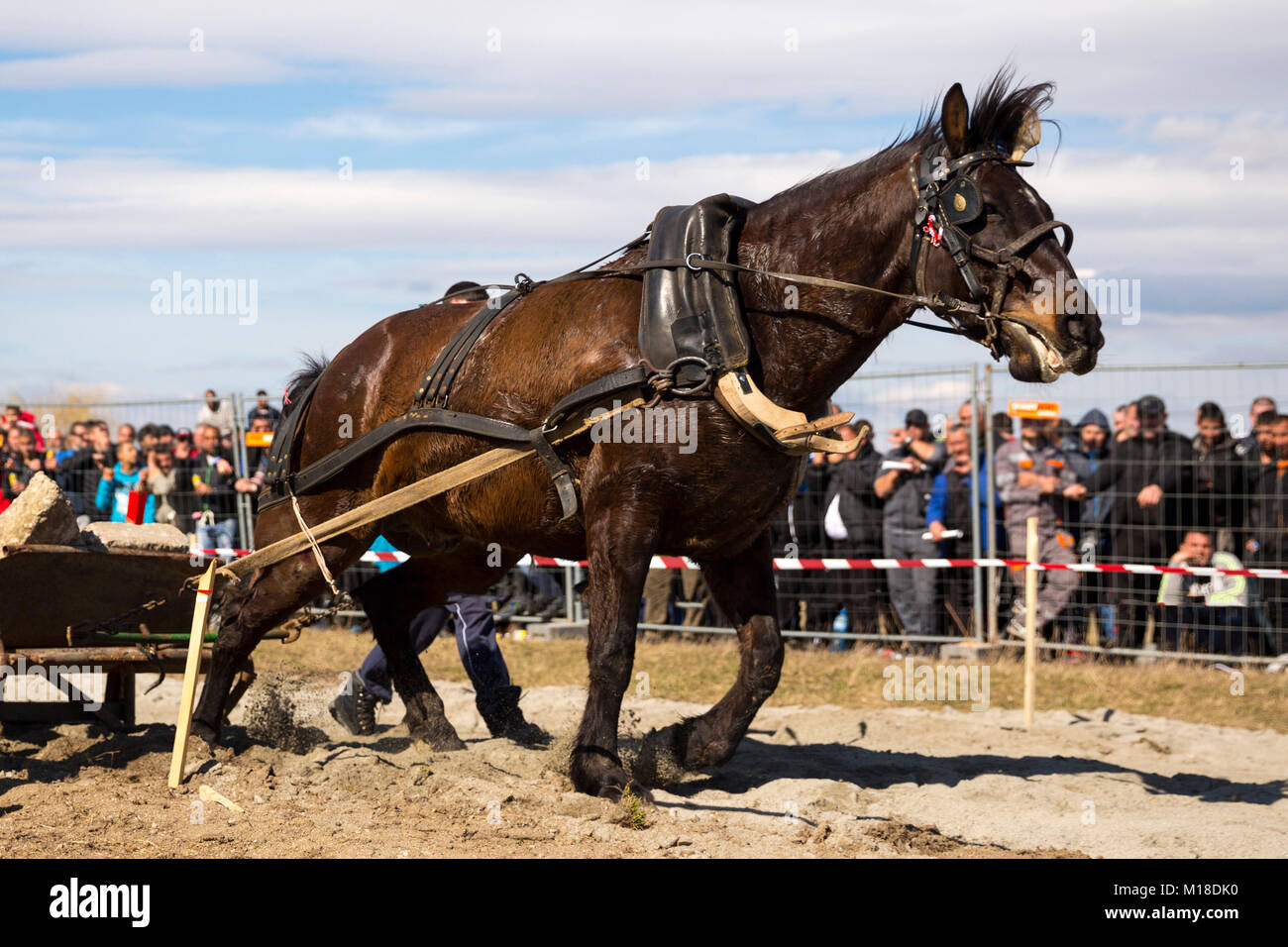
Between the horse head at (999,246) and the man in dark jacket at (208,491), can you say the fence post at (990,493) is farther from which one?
the man in dark jacket at (208,491)

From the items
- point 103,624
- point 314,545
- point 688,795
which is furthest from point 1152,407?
point 103,624

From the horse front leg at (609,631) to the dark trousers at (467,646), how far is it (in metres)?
1.92

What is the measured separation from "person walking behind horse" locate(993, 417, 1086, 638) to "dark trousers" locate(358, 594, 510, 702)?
180 inches

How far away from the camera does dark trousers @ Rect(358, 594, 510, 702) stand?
283 inches

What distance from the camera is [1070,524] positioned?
10180mm

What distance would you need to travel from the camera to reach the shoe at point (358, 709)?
7355 millimetres

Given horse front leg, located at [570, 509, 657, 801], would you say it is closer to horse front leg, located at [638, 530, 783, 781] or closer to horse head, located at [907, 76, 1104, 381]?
horse front leg, located at [638, 530, 783, 781]

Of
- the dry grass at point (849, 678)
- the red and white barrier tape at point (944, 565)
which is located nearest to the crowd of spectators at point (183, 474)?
the red and white barrier tape at point (944, 565)

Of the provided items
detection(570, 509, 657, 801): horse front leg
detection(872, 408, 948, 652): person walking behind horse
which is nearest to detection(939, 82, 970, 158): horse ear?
detection(570, 509, 657, 801): horse front leg

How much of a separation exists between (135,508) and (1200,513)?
719cm

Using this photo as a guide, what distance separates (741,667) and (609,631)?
0.81 metres

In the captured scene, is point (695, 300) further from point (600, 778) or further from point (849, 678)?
point (849, 678)
